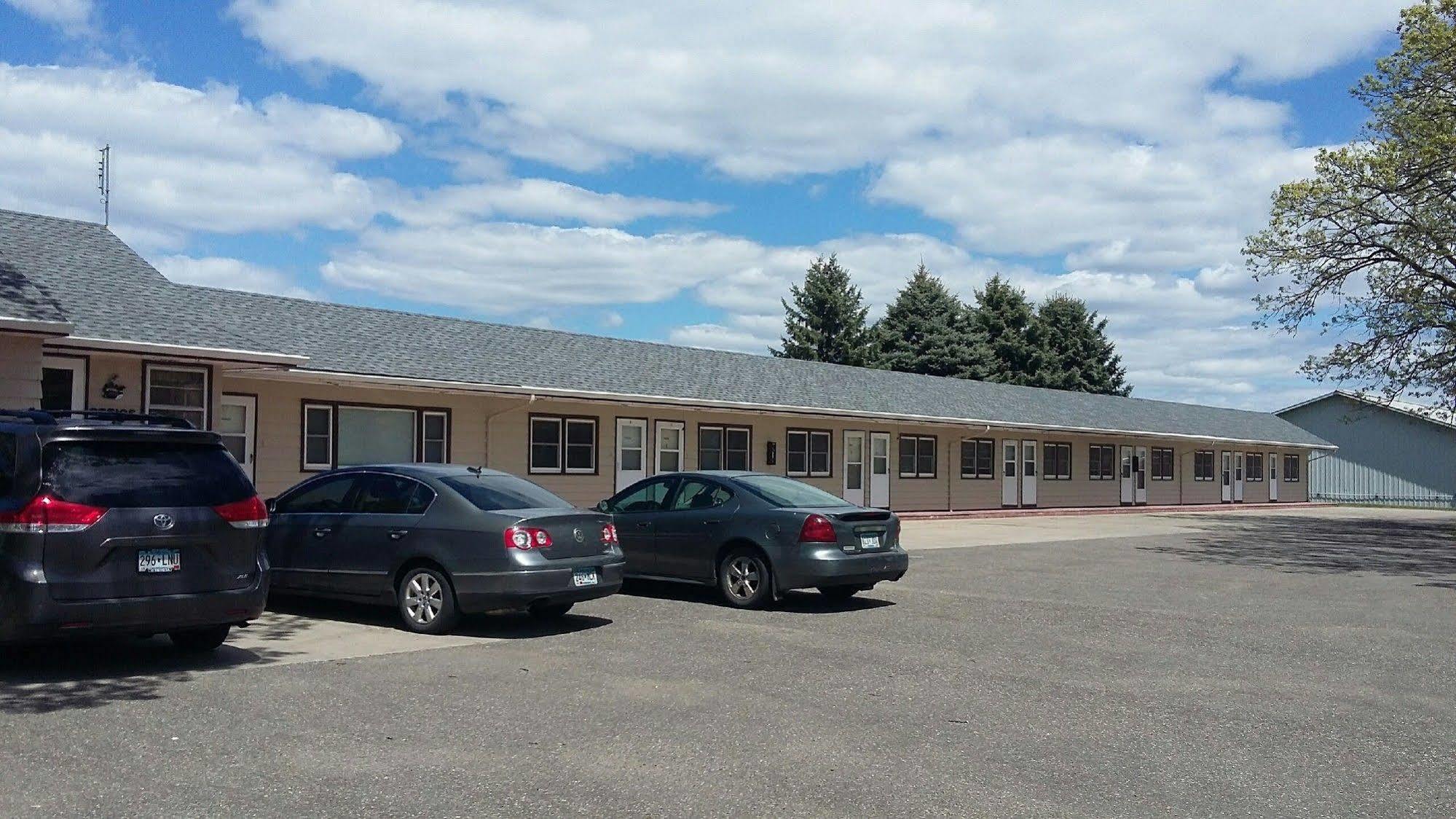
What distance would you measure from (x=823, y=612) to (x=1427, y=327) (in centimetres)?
2255

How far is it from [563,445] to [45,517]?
52.5ft

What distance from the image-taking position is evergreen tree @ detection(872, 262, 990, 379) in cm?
6019

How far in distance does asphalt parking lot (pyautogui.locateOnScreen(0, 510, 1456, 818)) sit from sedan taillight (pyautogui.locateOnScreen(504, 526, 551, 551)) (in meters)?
0.78

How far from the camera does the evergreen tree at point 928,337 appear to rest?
60188 millimetres

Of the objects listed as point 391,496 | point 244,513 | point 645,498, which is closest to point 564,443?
point 645,498

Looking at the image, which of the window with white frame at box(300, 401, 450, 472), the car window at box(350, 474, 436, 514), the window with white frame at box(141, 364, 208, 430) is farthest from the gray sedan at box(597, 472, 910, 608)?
the window with white frame at box(300, 401, 450, 472)

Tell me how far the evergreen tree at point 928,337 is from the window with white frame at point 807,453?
3078 cm

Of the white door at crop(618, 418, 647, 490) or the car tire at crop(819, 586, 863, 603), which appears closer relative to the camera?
the car tire at crop(819, 586, 863, 603)

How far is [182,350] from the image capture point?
15.6m

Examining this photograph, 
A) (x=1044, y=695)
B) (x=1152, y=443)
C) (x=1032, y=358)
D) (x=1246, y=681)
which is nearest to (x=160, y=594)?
(x=1044, y=695)

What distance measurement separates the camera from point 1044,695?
330 inches

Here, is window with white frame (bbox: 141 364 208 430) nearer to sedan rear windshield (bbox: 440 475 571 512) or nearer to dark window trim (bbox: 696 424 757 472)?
sedan rear windshield (bbox: 440 475 571 512)

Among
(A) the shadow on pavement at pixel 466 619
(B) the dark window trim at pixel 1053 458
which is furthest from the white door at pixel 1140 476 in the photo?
(A) the shadow on pavement at pixel 466 619

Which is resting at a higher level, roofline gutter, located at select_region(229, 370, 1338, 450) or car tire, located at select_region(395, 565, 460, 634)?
roofline gutter, located at select_region(229, 370, 1338, 450)
